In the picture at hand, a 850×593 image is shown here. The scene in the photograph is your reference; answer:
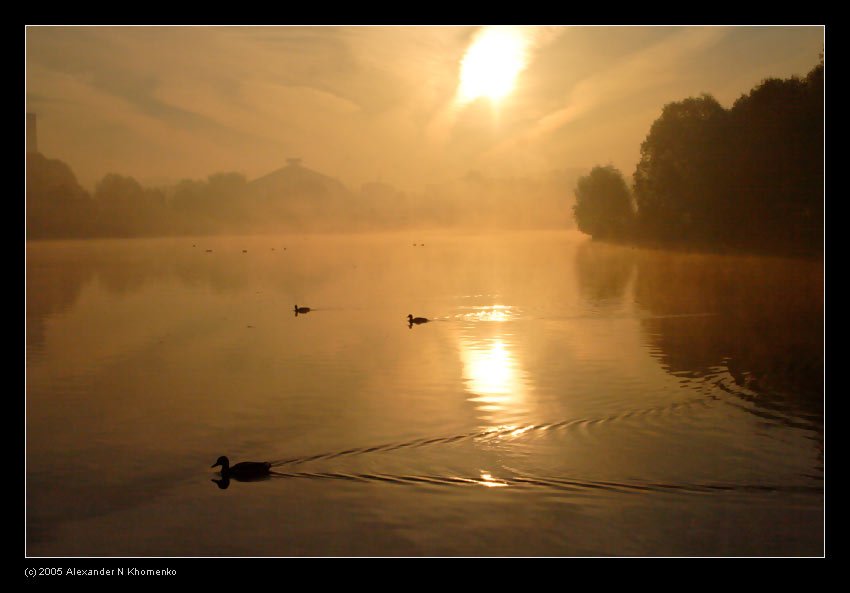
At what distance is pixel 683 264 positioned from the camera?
249ft

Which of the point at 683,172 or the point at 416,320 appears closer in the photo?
the point at 416,320

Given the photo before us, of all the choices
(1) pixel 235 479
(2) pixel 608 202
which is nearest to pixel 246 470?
(1) pixel 235 479

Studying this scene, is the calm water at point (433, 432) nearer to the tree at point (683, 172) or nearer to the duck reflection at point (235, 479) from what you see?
the duck reflection at point (235, 479)

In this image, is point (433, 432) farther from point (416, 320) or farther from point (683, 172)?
point (683, 172)

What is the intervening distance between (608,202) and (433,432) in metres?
112

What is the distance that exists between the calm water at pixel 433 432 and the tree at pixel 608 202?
284 feet

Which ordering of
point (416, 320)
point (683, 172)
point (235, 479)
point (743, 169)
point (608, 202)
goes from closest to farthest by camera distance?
point (235, 479)
point (416, 320)
point (743, 169)
point (683, 172)
point (608, 202)

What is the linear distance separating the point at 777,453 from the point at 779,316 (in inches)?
890

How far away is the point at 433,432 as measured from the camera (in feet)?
60.6

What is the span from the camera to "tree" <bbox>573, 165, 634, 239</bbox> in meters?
125

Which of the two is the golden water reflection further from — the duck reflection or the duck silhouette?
the duck reflection

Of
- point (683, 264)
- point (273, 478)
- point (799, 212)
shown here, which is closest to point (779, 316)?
point (273, 478)

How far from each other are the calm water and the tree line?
28233 millimetres

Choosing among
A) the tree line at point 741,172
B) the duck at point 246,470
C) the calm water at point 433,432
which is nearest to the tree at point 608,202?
the tree line at point 741,172
